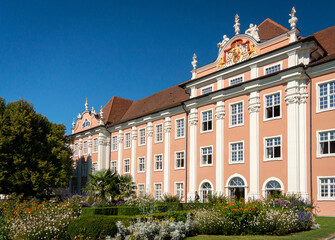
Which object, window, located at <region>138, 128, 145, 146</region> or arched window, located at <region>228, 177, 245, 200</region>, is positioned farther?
window, located at <region>138, 128, 145, 146</region>

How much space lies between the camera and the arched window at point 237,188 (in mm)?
27288

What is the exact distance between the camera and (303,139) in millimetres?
23969

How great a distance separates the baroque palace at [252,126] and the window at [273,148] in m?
0.07

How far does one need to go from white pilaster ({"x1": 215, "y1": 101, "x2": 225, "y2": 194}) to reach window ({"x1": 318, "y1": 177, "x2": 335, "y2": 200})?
7880 mm

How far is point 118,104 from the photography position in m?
49.1

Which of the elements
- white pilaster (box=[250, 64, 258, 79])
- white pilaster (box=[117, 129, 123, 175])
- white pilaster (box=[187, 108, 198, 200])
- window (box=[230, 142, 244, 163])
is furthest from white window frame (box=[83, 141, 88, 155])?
white pilaster (box=[250, 64, 258, 79])

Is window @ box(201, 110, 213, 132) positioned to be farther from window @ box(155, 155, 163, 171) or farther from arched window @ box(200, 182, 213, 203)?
window @ box(155, 155, 163, 171)

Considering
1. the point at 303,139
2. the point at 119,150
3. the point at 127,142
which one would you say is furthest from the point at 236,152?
the point at 119,150

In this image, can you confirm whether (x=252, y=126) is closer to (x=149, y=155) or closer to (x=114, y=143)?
(x=149, y=155)

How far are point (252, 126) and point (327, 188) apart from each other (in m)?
6.81

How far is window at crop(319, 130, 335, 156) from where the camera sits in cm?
2259

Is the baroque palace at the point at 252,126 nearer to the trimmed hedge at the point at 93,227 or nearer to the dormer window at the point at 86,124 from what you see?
the dormer window at the point at 86,124

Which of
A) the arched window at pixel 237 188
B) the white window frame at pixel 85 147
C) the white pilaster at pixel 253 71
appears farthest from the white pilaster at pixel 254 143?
the white window frame at pixel 85 147

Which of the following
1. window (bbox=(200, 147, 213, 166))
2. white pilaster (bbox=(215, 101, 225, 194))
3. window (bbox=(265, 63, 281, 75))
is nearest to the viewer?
window (bbox=(265, 63, 281, 75))
